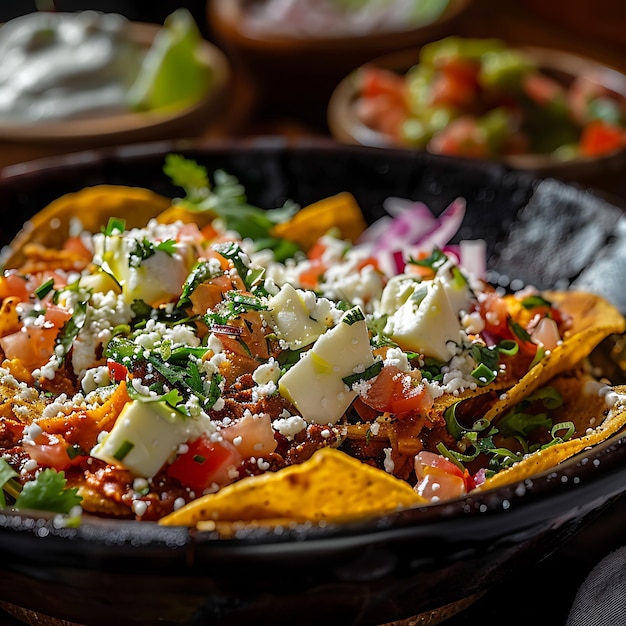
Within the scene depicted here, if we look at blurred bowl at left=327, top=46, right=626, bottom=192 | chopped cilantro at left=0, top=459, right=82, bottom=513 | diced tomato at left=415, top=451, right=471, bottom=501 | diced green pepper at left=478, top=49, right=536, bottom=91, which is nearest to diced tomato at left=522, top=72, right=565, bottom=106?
diced green pepper at left=478, top=49, right=536, bottom=91

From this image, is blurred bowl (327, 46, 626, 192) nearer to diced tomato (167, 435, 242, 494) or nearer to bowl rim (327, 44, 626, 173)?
bowl rim (327, 44, 626, 173)

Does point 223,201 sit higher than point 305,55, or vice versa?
point 223,201

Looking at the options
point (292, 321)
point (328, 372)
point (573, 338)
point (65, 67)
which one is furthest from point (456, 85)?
point (328, 372)

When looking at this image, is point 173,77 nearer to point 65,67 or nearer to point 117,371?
point 65,67

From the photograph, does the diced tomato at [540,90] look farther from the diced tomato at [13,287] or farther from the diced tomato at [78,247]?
the diced tomato at [13,287]

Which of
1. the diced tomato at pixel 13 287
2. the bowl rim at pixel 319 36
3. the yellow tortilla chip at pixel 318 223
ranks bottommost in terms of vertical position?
the bowl rim at pixel 319 36

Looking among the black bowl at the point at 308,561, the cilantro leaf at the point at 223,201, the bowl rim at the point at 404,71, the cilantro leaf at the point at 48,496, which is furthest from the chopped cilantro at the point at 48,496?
the bowl rim at the point at 404,71
